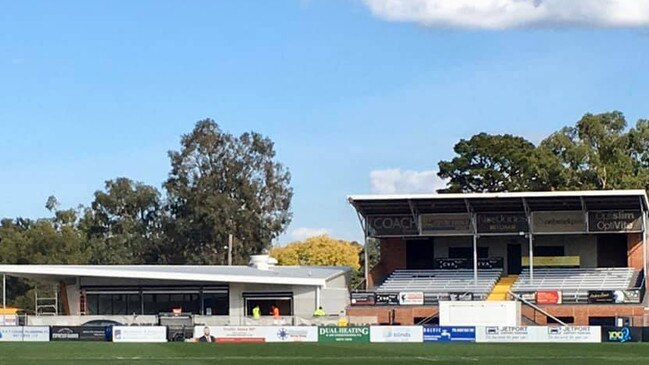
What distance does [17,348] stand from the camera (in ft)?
151

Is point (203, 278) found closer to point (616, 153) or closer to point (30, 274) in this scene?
point (30, 274)

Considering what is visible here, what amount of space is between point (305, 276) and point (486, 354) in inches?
1252

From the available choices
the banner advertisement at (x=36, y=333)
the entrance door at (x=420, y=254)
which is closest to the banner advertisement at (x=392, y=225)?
the entrance door at (x=420, y=254)

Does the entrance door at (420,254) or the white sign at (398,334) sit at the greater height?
the entrance door at (420,254)

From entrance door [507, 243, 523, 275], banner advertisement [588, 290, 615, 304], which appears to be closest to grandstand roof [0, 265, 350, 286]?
entrance door [507, 243, 523, 275]

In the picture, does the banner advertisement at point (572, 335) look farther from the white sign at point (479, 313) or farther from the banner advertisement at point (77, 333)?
the banner advertisement at point (77, 333)

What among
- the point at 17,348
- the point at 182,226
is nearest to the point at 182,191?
the point at 182,226

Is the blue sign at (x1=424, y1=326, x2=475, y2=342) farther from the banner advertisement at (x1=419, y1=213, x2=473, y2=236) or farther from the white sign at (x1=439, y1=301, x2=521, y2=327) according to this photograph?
the banner advertisement at (x1=419, y1=213, x2=473, y2=236)

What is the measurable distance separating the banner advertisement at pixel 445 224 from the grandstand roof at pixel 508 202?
0.53 meters

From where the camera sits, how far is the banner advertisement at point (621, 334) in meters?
51.9

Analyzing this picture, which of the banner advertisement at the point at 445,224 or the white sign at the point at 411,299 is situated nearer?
the white sign at the point at 411,299

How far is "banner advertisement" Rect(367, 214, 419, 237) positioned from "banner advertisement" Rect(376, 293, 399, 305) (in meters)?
6.12

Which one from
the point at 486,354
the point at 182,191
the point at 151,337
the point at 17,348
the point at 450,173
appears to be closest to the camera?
the point at 486,354

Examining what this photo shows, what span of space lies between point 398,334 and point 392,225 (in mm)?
22373
